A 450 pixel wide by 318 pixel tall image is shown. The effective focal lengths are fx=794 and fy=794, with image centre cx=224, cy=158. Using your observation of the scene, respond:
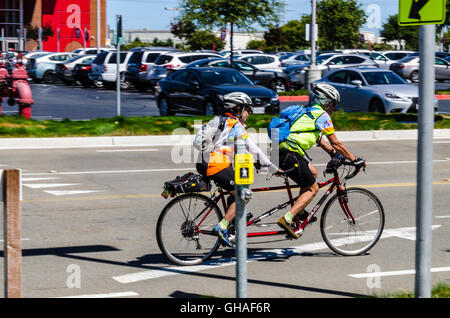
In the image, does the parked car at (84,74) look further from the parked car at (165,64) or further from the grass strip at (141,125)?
the grass strip at (141,125)

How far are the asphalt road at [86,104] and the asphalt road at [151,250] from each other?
11291 millimetres

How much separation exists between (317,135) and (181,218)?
1583 millimetres

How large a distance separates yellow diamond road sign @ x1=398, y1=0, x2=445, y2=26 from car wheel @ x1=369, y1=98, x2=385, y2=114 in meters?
16.6

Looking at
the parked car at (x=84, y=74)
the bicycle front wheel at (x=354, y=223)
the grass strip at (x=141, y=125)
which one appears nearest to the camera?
the bicycle front wheel at (x=354, y=223)

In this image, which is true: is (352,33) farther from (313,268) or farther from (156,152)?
(313,268)

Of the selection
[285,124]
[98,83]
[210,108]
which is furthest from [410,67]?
[285,124]

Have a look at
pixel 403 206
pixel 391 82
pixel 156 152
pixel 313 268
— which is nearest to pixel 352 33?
pixel 391 82

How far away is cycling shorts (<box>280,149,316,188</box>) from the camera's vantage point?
7.72 metres

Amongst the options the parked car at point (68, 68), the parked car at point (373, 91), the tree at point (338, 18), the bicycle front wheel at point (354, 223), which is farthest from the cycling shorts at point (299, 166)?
the tree at point (338, 18)

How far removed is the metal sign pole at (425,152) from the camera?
5.48m

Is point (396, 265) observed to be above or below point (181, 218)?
below

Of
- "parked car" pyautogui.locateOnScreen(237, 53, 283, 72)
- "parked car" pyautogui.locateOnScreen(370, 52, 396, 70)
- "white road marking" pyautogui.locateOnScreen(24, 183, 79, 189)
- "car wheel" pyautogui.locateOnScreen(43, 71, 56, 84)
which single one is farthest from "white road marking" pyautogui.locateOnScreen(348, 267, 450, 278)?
"parked car" pyautogui.locateOnScreen(370, 52, 396, 70)

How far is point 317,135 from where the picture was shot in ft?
25.8
